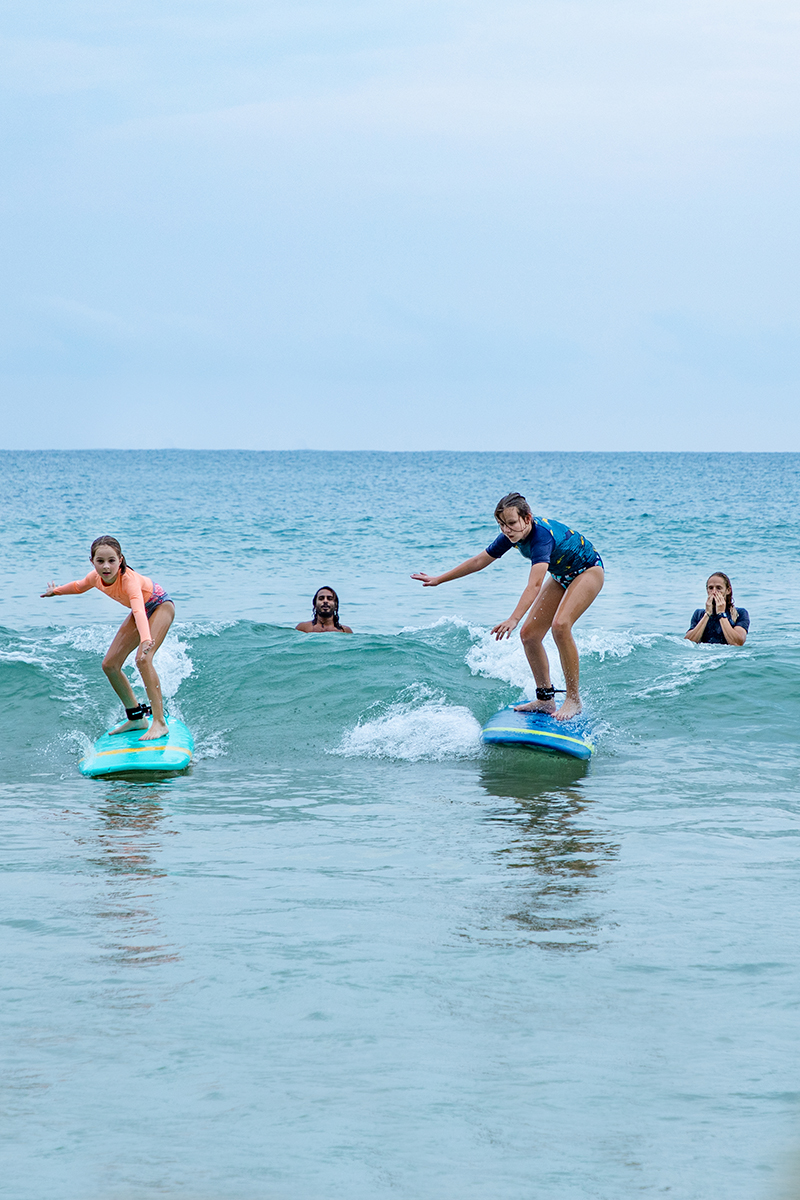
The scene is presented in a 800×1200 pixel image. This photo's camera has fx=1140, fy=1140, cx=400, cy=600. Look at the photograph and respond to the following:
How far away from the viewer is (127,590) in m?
9.05

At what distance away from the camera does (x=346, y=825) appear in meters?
7.64

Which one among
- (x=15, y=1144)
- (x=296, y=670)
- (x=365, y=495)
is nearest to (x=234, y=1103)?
(x=15, y=1144)

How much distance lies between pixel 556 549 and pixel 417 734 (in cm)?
243

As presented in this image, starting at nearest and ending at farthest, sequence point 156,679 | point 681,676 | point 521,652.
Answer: point 156,679 → point 681,676 → point 521,652

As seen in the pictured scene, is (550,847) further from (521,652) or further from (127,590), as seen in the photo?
(521,652)

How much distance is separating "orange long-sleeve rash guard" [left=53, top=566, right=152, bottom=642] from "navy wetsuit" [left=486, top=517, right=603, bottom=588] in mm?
2766

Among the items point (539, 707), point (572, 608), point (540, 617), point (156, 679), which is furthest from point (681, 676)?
point (156, 679)

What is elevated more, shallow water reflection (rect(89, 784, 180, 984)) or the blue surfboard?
the blue surfboard

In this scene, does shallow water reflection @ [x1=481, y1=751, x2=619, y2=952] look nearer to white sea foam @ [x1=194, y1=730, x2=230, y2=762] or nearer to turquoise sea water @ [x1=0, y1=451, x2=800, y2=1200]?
turquoise sea water @ [x1=0, y1=451, x2=800, y2=1200]

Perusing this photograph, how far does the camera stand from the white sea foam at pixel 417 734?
→ 10133mm

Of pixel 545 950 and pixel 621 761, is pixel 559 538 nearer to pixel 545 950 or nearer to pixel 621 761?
pixel 621 761

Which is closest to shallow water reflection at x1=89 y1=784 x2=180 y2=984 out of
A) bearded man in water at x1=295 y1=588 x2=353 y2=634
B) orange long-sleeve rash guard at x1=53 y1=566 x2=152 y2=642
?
orange long-sleeve rash guard at x1=53 y1=566 x2=152 y2=642

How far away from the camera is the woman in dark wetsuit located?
13812 millimetres

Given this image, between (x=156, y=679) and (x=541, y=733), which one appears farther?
(x=156, y=679)
